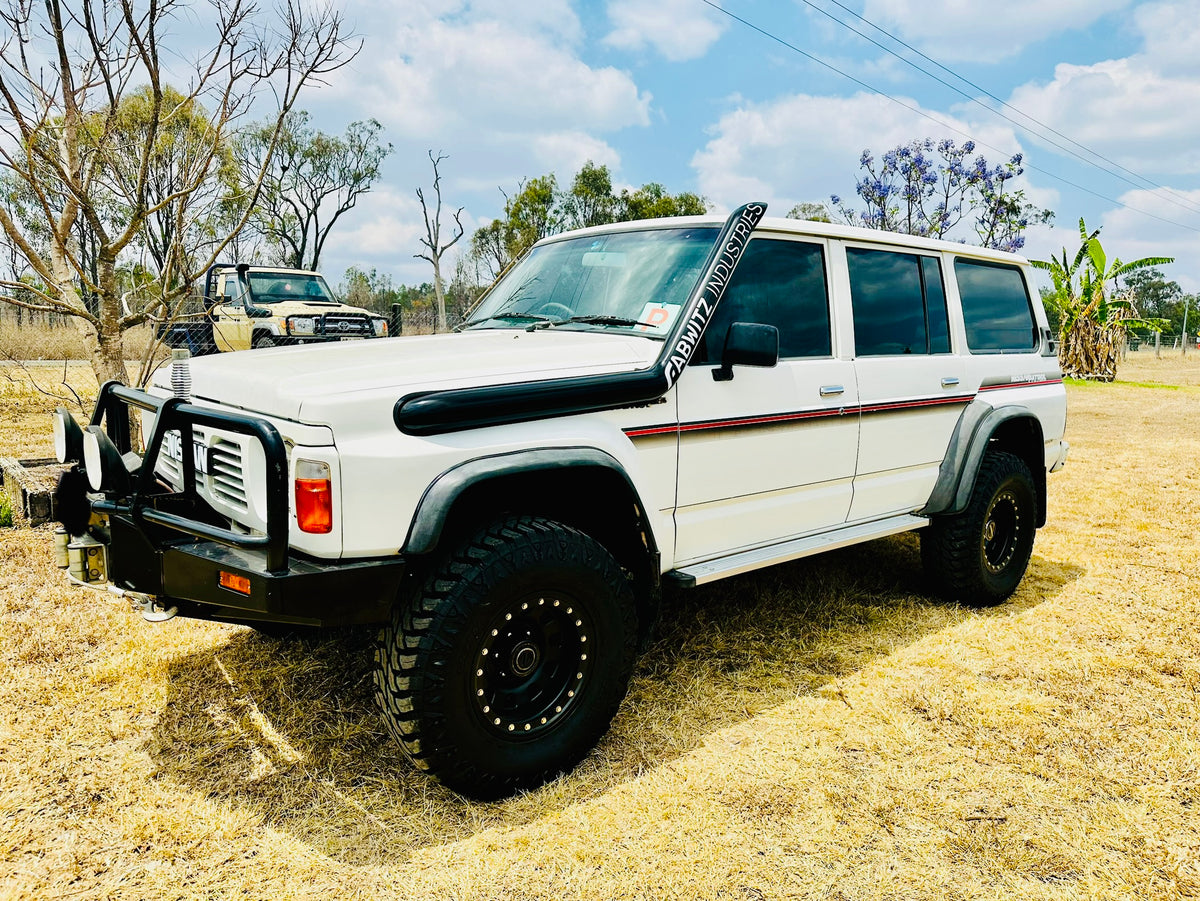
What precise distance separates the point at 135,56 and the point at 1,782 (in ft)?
16.8

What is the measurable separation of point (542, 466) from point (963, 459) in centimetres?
273

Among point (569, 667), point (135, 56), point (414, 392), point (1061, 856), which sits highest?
point (135, 56)

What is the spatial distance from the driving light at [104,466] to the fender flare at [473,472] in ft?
3.49

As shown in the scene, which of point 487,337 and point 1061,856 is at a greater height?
point 487,337

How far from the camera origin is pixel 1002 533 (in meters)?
4.94

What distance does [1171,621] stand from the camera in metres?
4.53

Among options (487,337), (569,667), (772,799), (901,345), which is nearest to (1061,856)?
(772,799)

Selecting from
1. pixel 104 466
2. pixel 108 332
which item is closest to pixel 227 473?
pixel 104 466

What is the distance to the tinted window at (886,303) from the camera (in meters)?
3.99

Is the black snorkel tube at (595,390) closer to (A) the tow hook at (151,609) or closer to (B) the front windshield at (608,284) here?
(B) the front windshield at (608,284)

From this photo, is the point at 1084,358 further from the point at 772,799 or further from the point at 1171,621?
the point at 772,799

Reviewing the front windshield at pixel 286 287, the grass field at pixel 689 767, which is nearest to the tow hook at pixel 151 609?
the grass field at pixel 689 767

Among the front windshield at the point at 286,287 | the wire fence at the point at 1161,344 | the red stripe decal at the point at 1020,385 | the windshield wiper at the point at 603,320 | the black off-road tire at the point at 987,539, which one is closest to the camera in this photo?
the windshield wiper at the point at 603,320

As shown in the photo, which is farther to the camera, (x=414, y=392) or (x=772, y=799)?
(x=772, y=799)
